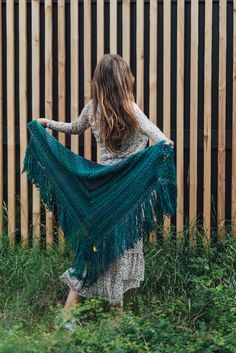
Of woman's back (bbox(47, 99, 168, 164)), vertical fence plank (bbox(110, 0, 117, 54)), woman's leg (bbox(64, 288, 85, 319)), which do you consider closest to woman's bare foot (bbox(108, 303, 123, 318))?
woman's leg (bbox(64, 288, 85, 319))

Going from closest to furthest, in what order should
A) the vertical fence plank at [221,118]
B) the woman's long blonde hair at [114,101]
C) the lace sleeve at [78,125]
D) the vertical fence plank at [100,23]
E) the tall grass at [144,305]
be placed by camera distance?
the tall grass at [144,305] → the woman's long blonde hair at [114,101] → the lace sleeve at [78,125] → the vertical fence plank at [221,118] → the vertical fence plank at [100,23]

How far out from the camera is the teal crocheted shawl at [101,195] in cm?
557

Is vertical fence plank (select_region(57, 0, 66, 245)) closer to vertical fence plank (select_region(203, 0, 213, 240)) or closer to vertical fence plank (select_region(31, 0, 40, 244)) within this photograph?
vertical fence plank (select_region(31, 0, 40, 244))

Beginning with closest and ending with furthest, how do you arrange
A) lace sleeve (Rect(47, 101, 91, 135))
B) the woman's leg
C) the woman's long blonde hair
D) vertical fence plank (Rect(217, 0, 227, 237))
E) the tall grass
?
the tall grass
the woman's long blonde hair
the woman's leg
lace sleeve (Rect(47, 101, 91, 135))
vertical fence plank (Rect(217, 0, 227, 237))

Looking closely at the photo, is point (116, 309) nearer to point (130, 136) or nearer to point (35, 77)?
point (130, 136)

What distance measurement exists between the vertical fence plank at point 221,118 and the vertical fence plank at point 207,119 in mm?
76

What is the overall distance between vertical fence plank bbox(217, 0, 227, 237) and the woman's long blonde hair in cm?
122

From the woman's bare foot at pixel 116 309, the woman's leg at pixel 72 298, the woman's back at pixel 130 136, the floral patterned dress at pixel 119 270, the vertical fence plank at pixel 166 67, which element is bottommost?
the woman's bare foot at pixel 116 309

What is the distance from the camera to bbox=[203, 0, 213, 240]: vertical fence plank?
6.77 m

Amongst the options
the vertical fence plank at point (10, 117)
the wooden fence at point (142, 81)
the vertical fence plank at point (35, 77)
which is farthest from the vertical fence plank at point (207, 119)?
the vertical fence plank at point (10, 117)

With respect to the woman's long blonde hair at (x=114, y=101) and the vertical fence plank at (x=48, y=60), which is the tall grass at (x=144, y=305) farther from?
the woman's long blonde hair at (x=114, y=101)

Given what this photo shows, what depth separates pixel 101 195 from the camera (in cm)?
580

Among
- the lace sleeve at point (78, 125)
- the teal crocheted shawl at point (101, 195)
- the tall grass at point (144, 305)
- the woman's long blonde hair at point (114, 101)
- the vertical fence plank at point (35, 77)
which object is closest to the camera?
the tall grass at point (144, 305)

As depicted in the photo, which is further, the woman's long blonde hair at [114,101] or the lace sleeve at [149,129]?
the woman's long blonde hair at [114,101]
